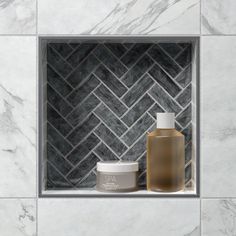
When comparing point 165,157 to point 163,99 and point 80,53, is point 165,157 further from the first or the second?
point 80,53

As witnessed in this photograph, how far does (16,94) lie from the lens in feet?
3.55

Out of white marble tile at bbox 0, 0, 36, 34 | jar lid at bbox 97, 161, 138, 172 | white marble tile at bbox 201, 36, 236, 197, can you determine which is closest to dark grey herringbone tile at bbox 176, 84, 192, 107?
white marble tile at bbox 201, 36, 236, 197

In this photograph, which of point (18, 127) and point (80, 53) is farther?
point (80, 53)

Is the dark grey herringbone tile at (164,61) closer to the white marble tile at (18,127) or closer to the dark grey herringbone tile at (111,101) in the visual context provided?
the dark grey herringbone tile at (111,101)

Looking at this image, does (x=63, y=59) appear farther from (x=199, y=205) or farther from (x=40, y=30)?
(x=199, y=205)

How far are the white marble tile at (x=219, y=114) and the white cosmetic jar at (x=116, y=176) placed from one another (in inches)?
7.5

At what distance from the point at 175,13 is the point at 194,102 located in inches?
9.3

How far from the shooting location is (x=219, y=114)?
1080 mm

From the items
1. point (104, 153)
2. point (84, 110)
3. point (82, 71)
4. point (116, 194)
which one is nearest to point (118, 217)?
point (116, 194)

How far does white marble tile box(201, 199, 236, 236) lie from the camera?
1.08 metres

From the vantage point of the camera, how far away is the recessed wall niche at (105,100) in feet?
3.89

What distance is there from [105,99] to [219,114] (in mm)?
314

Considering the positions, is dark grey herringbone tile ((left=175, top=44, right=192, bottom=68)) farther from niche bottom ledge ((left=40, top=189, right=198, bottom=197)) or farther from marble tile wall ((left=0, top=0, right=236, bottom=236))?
niche bottom ledge ((left=40, top=189, right=198, bottom=197))

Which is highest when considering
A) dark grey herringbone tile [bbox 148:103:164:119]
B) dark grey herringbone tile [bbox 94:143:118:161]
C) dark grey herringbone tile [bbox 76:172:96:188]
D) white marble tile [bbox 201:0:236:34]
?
white marble tile [bbox 201:0:236:34]
